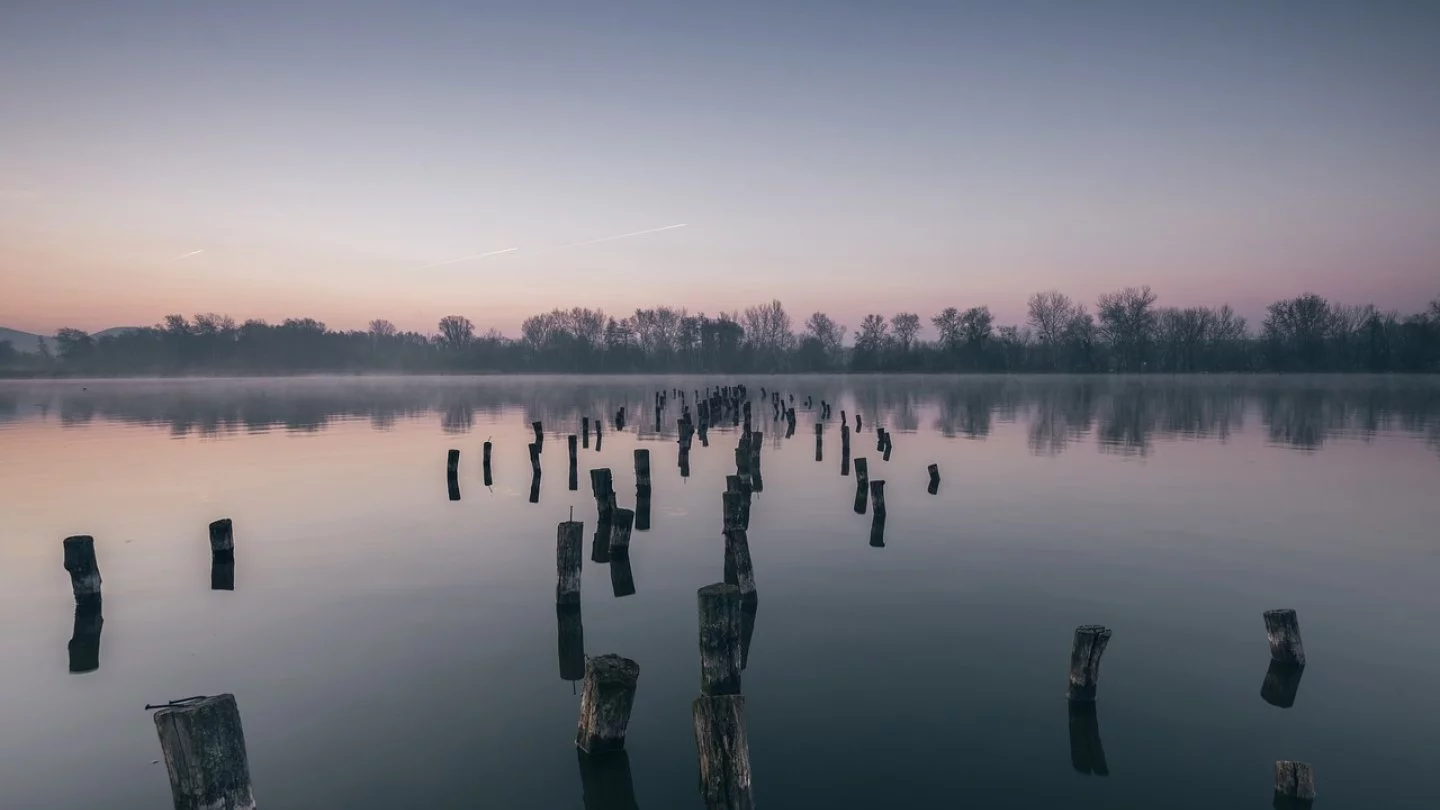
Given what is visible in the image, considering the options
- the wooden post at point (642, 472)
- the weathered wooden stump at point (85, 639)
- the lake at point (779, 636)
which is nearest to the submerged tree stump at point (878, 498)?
the lake at point (779, 636)

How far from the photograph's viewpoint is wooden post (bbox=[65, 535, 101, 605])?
11.4 m

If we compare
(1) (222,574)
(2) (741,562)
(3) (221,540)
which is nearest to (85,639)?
(1) (222,574)

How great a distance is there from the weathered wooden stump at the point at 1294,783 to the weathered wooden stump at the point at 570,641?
6.98 m

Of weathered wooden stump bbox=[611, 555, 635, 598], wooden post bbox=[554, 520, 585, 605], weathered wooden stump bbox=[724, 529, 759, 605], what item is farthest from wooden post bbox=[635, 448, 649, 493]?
weathered wooden stump bbox=[724, 529, 759, 605]

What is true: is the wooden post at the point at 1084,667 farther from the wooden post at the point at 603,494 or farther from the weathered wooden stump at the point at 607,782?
the wooden post at the point at 603,494

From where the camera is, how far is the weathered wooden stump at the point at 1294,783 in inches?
246

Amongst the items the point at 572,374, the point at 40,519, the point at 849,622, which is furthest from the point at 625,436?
the point at 572,374

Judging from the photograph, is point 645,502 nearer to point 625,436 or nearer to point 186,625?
point 186,625

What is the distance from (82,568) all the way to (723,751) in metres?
11.2

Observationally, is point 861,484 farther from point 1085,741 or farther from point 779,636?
point 1085,741

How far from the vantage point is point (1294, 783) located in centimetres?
629

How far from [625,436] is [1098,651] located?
107ft

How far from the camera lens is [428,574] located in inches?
543

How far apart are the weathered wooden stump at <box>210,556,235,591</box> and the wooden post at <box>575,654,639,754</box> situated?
9.28 metres
